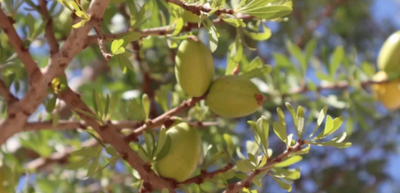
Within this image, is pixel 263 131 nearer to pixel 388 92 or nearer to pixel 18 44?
pixel 18 44

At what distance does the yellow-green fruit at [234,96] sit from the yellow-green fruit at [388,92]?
1.51 feet

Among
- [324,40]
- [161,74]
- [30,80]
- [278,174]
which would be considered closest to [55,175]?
[161,74]

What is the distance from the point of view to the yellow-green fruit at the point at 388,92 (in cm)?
106

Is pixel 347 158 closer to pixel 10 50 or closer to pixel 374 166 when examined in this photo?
pixel 374 166

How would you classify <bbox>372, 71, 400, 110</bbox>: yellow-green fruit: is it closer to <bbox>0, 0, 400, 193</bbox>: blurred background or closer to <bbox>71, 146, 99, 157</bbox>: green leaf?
<bbox>0, 0, 400, 193</bbox>: blurred background

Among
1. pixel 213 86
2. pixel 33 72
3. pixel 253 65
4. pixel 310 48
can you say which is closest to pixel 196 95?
pixel 213 86

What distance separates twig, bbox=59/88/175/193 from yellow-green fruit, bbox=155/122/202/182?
0.02 m

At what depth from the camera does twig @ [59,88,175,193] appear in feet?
2.22

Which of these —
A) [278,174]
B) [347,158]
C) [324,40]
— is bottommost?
[347,158]

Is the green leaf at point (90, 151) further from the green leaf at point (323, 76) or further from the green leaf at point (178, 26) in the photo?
the green leaf at point (323, 76)

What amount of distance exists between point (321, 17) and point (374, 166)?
0.59m

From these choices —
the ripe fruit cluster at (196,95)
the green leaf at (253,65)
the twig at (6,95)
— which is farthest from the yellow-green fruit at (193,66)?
the twig at (6,95)

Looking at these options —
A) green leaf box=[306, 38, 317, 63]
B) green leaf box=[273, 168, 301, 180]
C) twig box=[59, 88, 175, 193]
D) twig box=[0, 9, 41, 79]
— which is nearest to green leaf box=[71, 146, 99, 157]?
twig box=[59, 88, 175, 193]

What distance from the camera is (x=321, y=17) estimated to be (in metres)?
A: 1.89
